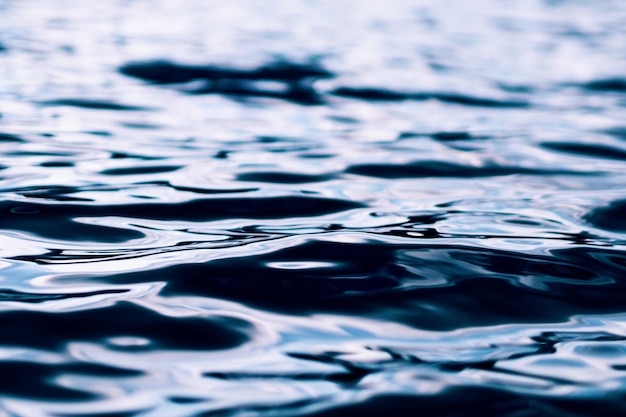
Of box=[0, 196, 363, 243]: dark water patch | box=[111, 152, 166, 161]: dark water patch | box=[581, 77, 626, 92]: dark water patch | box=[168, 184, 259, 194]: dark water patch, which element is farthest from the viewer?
box=[581, 77, 626, 92]: dark water patch

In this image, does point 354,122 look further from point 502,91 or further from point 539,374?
point 539,374

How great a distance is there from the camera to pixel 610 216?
2.59m

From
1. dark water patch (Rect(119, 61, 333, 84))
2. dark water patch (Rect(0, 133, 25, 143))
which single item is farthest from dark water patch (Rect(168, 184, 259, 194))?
dark water patch (Rect(119, 61, 333, 84))

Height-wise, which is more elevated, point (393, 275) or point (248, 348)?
point (393, 275)

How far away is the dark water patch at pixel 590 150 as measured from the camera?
3.53 metres

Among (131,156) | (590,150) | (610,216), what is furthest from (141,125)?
(610,216)

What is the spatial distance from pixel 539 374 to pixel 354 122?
2.71 metres

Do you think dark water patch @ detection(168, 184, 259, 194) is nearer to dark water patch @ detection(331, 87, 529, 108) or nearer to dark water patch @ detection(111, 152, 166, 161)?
dark water patch @ detection(111, 152, 166, 161)

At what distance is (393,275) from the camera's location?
6.45ft

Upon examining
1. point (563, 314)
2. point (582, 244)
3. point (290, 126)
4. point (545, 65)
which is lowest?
point (563, 314)

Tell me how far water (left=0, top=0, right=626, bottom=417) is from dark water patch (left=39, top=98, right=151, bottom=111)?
0.5 inches

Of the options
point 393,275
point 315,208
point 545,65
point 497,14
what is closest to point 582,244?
point 393,275

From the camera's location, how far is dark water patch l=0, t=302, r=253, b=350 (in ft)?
5.14

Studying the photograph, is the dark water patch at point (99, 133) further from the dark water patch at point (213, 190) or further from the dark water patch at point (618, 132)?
the dark water patch at point (618, 132)
